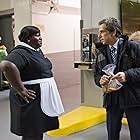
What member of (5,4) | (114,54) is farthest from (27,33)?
(5,4)

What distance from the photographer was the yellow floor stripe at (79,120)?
154 inches

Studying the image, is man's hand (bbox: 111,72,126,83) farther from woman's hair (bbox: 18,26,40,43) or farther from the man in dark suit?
woman's hair (bbox: 18,26,40,43)

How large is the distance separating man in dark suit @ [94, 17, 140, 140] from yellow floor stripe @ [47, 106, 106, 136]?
152cm

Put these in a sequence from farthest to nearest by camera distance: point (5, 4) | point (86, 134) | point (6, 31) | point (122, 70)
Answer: point (6, 31) < point (5, 4) < point (86, 134) < point (122, 70)

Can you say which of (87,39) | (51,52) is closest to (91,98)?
(87,39)

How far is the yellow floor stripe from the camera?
154 inches

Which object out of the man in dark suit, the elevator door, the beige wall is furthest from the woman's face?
the elevator door

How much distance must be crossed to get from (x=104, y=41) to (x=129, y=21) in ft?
9.45

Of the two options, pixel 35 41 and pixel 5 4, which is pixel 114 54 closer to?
pixel 35 41

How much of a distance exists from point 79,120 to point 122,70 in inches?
79.8

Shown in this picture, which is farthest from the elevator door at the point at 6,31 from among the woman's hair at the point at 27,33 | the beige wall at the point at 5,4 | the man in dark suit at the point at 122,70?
the man in dark suit at the point at 122,70

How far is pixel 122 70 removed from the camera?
95.8 inches

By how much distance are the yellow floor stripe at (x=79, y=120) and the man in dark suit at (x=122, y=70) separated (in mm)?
1522

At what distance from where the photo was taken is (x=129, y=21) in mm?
5164
